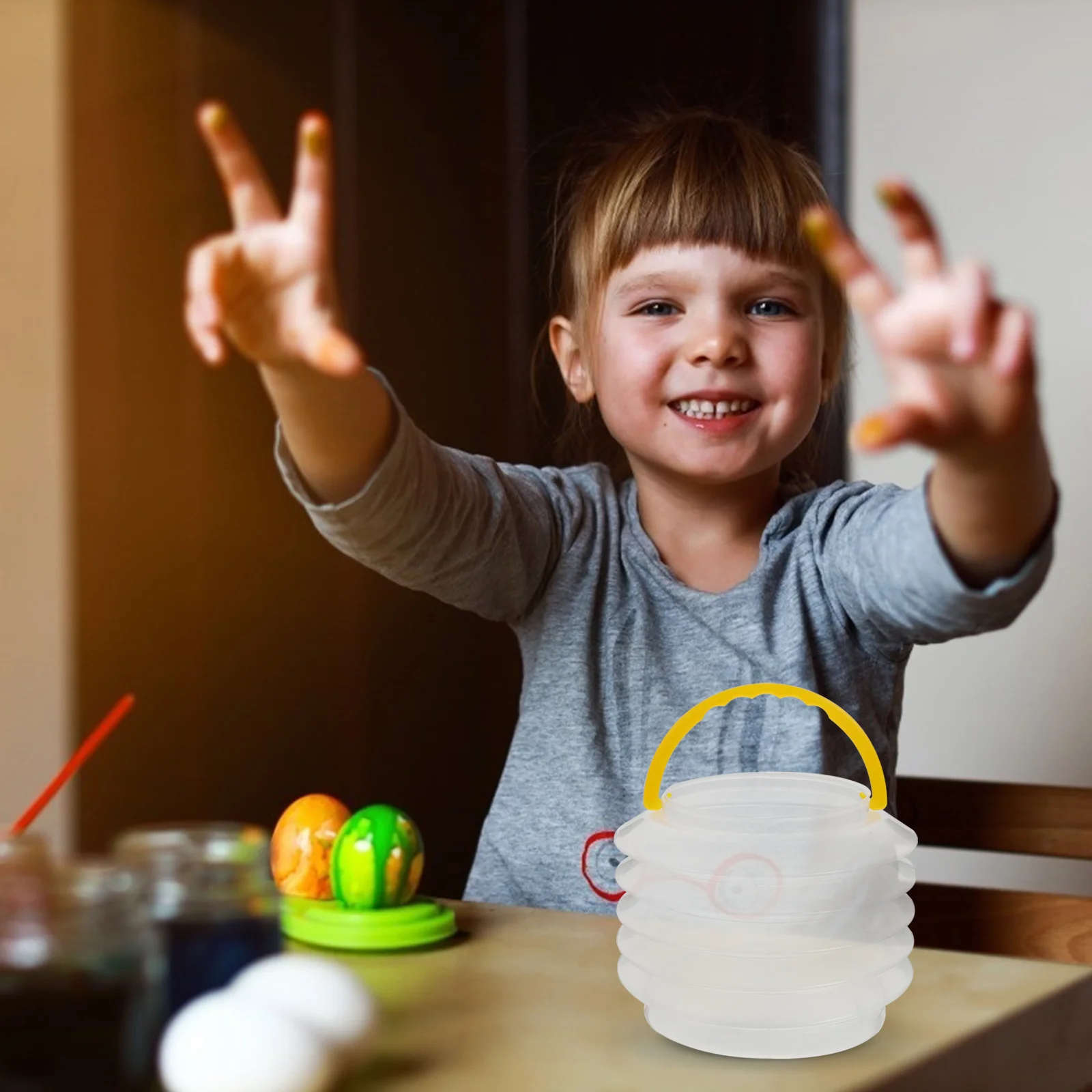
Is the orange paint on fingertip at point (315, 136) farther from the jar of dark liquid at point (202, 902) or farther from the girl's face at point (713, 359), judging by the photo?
the girl's face at point (713, 359)

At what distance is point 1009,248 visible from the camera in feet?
6.47

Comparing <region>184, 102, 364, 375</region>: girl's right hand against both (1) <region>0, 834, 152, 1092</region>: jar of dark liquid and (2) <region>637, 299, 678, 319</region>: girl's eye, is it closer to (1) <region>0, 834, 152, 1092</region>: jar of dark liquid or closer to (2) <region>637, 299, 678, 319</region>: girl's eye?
(1) <region>0, 834, 152, 1092</region>: jar of dark liquid

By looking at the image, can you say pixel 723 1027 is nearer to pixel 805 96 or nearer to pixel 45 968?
pixel 45 968

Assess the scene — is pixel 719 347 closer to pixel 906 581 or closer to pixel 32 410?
pixel 906 581

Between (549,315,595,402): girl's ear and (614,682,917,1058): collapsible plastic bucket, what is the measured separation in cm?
74

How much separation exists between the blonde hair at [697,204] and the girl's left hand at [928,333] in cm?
58

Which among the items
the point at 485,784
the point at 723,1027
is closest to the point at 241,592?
the point at 485,784

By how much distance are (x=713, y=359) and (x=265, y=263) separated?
50 cm

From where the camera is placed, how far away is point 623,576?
1287mm

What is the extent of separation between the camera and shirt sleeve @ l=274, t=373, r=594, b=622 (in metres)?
0.98

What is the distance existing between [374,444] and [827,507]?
0.44m

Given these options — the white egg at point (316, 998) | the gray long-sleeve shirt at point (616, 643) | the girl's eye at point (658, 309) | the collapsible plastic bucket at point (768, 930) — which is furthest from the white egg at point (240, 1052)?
the girl's eye at point (658, 309)

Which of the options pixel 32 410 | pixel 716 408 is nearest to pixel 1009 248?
pixel 716 408

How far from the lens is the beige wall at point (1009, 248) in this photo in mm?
1911
